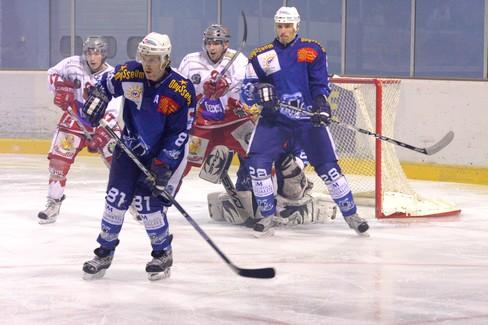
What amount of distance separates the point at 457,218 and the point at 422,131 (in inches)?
92.1

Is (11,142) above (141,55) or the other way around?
the other way around

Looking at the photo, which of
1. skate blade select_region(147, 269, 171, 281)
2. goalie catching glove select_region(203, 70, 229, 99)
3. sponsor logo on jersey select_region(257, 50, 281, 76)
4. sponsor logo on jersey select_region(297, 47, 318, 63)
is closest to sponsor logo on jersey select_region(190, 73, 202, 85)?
goalie catching glove select_region(203, 70, 229, 99)

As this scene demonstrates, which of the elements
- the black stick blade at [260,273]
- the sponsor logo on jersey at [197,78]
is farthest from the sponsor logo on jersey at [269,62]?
the black stick blade at [260,273]

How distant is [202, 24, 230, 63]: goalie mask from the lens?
7.53 metres

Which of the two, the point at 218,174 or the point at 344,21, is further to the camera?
the point at 344,21

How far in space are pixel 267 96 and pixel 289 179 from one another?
959mm

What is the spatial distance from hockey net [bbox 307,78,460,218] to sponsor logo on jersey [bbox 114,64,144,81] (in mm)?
2877

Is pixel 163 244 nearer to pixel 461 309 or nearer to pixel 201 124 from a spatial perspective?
pixel 461 309

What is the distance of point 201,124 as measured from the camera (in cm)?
766

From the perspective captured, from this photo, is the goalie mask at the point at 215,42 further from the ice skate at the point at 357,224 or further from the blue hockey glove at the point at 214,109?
the ice skate at the point at 357,224

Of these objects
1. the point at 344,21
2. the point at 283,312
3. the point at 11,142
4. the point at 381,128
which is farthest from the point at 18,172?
the point at 283,312

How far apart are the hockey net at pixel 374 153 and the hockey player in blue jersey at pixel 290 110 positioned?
0.99 metres

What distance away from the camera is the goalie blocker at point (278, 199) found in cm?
763

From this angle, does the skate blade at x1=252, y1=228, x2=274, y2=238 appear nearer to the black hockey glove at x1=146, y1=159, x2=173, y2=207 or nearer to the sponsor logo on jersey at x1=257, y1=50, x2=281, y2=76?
the sponsor logo on jersey at x1=257, y1=50, x2=281, y2=76
